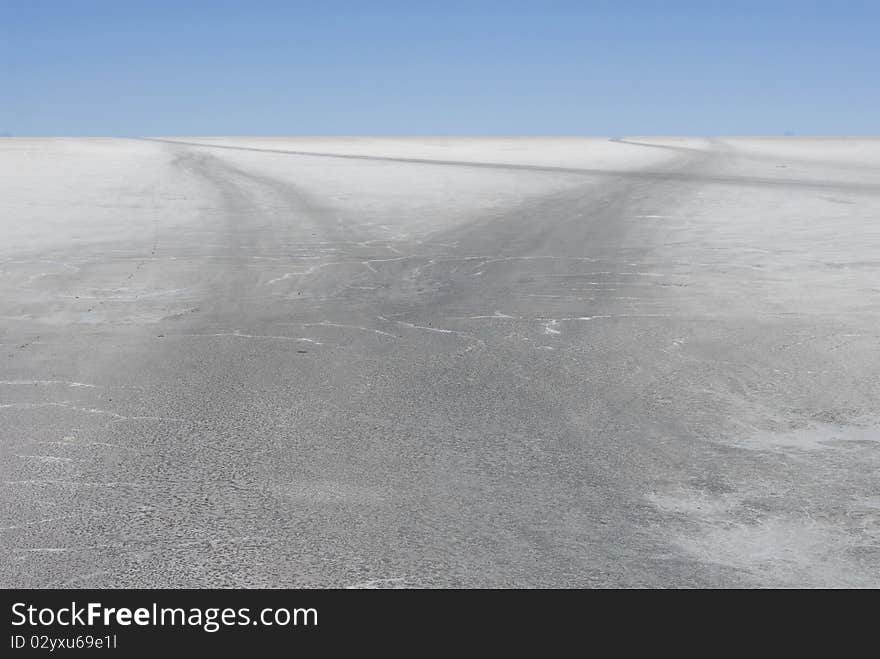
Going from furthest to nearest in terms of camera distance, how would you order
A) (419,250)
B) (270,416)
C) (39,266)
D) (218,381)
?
(419,250) → (39,266) → (218,381) → (270,416)

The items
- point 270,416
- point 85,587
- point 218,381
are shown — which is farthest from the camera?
point 218,381

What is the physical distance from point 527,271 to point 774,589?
7.24 m

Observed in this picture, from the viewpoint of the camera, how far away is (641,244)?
12.5m

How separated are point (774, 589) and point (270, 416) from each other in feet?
9.31

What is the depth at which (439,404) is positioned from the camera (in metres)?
5.68

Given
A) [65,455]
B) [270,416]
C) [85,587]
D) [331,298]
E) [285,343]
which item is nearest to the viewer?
[85,587]

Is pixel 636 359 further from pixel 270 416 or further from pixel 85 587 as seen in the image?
pixel 85 587

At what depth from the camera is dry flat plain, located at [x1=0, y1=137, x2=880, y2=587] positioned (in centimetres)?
367

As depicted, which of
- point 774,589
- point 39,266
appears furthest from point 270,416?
point 39,266

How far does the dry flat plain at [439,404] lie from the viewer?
3674mm

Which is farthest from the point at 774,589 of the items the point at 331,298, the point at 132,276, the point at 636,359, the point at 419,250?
the point at 419,250

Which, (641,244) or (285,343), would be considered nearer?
(285,343)

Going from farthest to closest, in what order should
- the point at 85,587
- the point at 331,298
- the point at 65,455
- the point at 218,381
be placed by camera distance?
1. the point at 331,298
2. the point at 218,381
3. the point at 65,455
4. the point at 85,587

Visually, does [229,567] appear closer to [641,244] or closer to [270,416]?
[270,416]
